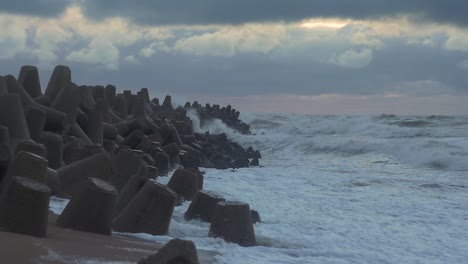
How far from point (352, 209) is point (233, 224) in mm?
3572

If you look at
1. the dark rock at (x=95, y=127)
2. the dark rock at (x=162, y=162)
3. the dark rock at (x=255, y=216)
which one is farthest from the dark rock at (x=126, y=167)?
the dark rock at (x=162, y=162)

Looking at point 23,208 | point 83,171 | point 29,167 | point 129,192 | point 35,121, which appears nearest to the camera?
point 23,208

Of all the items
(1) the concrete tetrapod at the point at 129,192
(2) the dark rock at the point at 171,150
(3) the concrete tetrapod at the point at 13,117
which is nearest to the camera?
(1) the concrete tetrapod at the point at 129,192

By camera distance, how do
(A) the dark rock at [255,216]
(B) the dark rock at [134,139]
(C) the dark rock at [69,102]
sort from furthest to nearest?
(B) the dark rock at [134,139] < (C) the dark rock at [69,102] < (A) the dark rock at [255,216]

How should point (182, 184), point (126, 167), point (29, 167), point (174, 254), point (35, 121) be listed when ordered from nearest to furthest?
point (174, 254) → point (29, 167) → point (126, 167) → point (182, 184) → point (35, 121)

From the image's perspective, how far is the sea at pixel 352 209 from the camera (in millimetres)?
6809

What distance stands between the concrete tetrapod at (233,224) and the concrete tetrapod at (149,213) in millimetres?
471

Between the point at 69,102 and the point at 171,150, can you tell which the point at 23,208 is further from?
the point at 171,150

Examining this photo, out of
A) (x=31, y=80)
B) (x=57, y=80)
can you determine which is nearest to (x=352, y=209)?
(x=57, y=80)

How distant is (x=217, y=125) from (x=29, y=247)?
77.7ft

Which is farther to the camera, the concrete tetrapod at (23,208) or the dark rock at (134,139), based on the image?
the dark rock at (134,139)

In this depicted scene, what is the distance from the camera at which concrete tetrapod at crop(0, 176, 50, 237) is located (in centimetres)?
523

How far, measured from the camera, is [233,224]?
21.9 feet

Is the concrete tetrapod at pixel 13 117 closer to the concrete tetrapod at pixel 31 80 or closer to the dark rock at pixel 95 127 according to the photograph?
the dark rock at pixel 95 127
